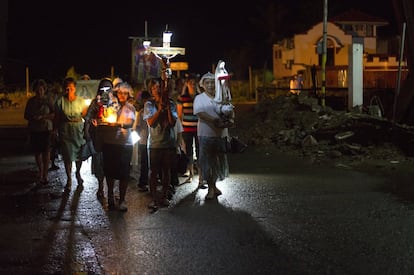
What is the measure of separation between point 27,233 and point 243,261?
2.72 metres

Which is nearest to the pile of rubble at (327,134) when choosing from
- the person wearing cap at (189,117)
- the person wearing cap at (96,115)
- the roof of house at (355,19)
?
the person wearing cap at (189,117)

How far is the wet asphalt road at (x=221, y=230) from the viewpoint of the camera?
251 inches

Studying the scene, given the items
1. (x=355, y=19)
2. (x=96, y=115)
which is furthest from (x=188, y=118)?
(x=355, y=19)

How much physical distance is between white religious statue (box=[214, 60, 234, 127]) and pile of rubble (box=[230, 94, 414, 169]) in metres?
4.48

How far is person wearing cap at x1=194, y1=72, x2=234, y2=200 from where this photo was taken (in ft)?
31.4

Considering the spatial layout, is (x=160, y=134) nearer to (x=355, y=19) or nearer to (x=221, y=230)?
(x=221, y=230)

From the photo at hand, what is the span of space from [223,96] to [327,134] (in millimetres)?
6557

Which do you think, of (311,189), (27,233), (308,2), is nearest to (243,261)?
(27,233)

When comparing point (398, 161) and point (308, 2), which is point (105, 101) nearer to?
point (398, 161)

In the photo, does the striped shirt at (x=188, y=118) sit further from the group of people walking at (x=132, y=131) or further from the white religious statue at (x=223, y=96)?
the white religious statue at (x=223, y=96)

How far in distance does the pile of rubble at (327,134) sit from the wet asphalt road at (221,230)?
255 centimetres

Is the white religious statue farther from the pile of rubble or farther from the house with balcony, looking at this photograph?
the house with balcony

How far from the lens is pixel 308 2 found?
64500 millimetres

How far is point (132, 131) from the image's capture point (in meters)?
9.20
